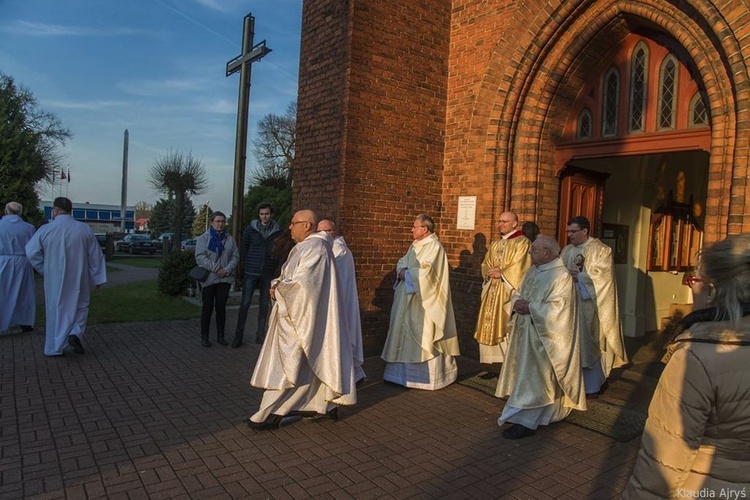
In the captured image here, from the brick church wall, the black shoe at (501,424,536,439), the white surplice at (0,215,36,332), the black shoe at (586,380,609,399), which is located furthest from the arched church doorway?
the white surplice at (0,215,36,332)

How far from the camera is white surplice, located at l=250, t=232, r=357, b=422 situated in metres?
4.56

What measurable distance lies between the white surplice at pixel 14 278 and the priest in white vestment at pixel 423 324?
564 cm

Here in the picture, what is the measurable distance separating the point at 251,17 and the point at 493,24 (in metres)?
6.83

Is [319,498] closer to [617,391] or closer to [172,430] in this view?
[172,430]

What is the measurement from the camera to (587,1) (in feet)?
21.5

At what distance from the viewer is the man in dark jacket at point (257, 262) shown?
7.75 metres

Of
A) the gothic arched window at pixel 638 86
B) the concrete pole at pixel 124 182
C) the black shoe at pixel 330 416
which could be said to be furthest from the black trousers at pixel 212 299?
the concrete pole at pixel 124 182

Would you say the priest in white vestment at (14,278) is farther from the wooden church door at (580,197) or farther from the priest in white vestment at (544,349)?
the wooden church door at (580,197)

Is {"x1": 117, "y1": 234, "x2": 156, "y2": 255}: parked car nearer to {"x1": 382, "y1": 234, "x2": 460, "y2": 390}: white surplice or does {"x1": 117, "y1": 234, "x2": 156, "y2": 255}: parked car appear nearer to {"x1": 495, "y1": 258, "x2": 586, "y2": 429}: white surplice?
{"x1": 382, "y1": 234, "x2": 460, "y2": 390}: white surplice

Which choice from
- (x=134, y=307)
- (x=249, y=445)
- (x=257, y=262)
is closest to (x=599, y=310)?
(x=249, y=445)

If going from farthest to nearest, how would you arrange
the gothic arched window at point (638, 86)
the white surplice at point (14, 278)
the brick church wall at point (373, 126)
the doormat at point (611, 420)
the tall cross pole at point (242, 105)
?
the tall cross pole at point (242, 105) → the white surplice at point (14, 278) → the brick church wall at point (373, 126) → the gothic arched window at point (638, 86) → the doormat at point (611, 420)

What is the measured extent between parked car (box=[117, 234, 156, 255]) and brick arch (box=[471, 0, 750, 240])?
36.8 m

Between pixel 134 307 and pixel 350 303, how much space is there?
22.8 feet

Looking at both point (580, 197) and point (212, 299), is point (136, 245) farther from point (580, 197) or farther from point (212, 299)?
Result: point (580, 197)
